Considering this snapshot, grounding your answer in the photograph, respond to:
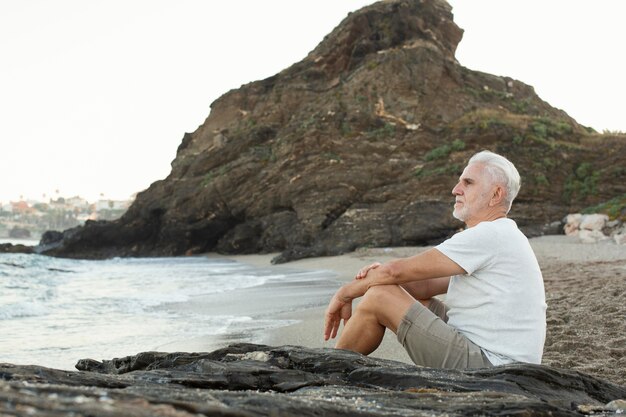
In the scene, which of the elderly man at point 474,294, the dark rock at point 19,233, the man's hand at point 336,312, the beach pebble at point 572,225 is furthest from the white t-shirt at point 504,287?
the dark rock at point 19,233

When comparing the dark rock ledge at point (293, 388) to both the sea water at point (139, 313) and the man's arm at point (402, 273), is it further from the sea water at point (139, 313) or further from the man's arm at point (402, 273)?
the sea water at point (139, 313)

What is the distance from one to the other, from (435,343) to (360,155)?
2249 centimetres

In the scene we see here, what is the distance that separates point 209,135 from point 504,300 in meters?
33.7

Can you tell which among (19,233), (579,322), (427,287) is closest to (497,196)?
(427,287)

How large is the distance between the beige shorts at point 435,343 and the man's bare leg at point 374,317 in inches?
3.0

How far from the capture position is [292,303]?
9188mm

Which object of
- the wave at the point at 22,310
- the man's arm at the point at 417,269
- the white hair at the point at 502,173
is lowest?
the wave at the point at 22,310

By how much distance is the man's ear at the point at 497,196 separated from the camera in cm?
349

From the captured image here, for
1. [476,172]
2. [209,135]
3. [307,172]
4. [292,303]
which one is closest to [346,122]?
[307,172]

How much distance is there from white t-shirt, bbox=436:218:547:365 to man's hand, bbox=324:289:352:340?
0.84m

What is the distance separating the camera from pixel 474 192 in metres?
3.53

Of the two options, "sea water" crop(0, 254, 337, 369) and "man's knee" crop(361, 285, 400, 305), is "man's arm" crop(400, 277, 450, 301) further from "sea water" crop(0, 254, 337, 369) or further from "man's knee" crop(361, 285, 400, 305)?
"sea water" crop(0, 254, 337, 369)

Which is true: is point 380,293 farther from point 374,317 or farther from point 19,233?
point 19,233

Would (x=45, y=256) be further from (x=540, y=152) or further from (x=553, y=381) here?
(x=553, y=381)
